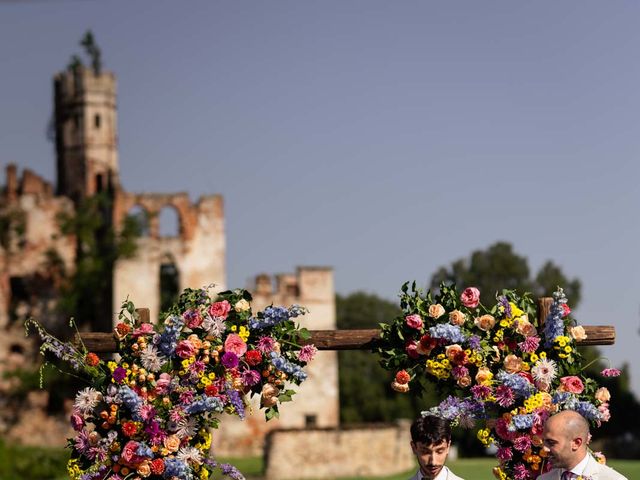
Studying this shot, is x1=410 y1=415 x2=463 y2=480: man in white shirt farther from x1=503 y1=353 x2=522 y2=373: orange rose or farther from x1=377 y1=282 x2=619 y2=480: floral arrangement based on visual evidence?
x1=503 y1=353 x2=522 y2=373: orange rose

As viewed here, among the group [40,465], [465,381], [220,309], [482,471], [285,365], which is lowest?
[40,465]

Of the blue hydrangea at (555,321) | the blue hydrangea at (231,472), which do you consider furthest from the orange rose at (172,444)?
the blue hydrangea at (555,321)

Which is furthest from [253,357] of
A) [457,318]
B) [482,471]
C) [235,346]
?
[482,471]

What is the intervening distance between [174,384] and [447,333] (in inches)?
68.7

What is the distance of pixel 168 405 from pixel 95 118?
37.1m

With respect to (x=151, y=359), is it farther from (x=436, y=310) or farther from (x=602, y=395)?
(x=602, y=395)

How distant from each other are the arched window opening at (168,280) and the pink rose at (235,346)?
28685mm

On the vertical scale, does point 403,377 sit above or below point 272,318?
below

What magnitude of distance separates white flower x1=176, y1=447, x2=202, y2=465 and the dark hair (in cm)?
207

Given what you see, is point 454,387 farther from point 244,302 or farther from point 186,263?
point 186,263

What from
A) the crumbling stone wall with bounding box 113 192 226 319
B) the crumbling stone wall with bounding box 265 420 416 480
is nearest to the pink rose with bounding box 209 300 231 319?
the crumbling stone wall with bounding box 265 420 416 480

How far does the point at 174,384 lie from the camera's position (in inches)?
311

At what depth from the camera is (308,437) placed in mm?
27812

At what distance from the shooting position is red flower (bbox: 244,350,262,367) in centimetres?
796
